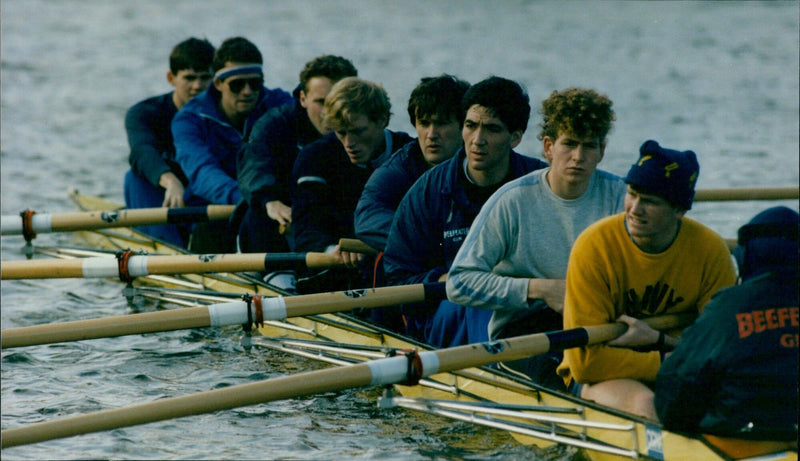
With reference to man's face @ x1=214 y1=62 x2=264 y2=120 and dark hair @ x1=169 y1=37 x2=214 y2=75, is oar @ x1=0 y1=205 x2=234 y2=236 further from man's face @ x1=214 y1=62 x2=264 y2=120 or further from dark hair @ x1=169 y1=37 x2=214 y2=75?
dark hair @ x1=169 y1=37 x2=214 y2=75

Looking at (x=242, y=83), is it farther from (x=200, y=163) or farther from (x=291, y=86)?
(x=291, y=86)

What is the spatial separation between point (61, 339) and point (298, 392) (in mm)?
1471

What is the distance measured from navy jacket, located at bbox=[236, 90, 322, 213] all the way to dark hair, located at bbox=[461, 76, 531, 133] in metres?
2.67

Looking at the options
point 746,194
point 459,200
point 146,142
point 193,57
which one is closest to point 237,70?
point 193,57

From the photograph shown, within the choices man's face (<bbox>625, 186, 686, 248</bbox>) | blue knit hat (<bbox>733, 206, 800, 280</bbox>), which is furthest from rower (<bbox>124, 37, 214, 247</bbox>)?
blue knit hat (<bbox>733, 206, 800, 280</bbox>)

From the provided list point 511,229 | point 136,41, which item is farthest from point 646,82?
point 511,229

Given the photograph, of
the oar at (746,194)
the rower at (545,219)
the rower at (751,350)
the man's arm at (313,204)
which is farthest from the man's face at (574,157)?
the oar at (746,194)

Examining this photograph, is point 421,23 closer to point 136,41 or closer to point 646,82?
point 136,41

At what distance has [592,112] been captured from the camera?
5305 mm

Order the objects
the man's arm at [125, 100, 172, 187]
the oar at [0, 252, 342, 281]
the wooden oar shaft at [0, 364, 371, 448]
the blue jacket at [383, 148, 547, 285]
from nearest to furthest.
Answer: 1. the wooden oar shaft at [0, 364, 371, 448]
2. the blue jacket at [383, 148, 547, 285]
3. the oar at [0, 252, 342, 281]
4. the man's arm at [125, 100, 172, 187]

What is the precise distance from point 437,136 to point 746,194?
3414 millimetres

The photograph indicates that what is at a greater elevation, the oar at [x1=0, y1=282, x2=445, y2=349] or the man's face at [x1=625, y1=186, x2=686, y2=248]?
the man's face at [x1=625, y1=186, x2=686, y2=248]

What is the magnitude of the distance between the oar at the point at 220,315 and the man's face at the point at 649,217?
1.70 meters

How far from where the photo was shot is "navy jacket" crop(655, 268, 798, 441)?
4332 millimetres
